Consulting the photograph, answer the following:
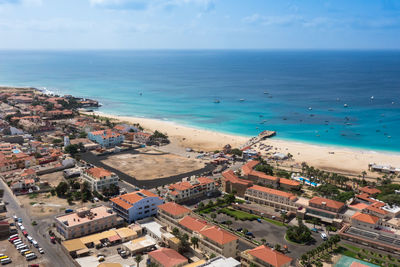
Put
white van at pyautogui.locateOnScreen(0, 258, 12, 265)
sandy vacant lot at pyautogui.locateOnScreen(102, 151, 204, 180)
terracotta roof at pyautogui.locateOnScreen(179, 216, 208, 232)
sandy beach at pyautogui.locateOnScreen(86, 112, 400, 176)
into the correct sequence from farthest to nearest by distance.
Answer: sandy beach at pyautogui.locateOnScreen(86, 112, 400, 176) < sandy vacant lot at pyautogui.locateOnScreen(102, 151, 204, 180) < terracotta roof at pyautogui.locateOnScreen(179, 216, 208, 232) < white van at pyautogui.locateOnScreen(0, 258, 12, 265)

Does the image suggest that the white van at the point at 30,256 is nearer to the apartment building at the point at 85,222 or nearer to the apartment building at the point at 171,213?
the apartment building at the point at 85,222

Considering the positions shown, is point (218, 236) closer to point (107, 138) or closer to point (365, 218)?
point (365, 218)

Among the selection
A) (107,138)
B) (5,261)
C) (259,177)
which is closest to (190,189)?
(259,177)

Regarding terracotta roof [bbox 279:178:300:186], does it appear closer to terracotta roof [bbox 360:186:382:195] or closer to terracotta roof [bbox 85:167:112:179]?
terracotta roof [bbox 360:186:382:195]

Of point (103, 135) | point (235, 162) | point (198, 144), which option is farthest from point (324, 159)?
point (103, 135)

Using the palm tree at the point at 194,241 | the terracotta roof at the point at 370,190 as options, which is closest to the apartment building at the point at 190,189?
the palm tree at the point at 194,241

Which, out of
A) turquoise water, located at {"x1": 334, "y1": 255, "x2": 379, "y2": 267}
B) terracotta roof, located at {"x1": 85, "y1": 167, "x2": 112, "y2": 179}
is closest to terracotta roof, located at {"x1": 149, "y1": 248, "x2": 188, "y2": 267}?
turquoise water, located at {"x1": 334, "y1": 255, "x2": 379, "y2": 267}
